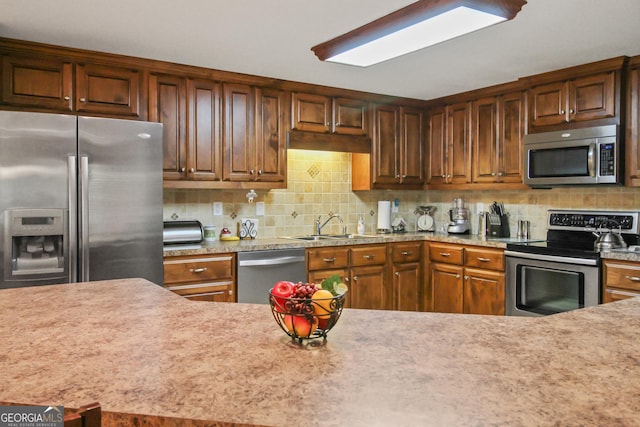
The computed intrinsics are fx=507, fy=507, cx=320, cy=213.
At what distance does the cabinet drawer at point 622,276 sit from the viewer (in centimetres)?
324

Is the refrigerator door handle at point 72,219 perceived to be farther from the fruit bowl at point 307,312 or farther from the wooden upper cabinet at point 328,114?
the fruit bowl at point 307,312

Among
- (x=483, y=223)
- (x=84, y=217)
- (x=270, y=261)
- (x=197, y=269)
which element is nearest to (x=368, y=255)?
(x=270, y=261)

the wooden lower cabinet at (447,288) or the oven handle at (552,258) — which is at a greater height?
the oven handle at (552,258)

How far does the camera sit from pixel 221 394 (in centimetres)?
97

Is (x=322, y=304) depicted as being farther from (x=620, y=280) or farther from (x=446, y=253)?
(x=446, y=253)

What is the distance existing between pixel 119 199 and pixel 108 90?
2.88 ft

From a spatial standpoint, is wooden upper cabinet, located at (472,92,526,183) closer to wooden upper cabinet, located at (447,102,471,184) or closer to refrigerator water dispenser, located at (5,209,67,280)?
wooden upper cabinet, located at (447,102,471,184)

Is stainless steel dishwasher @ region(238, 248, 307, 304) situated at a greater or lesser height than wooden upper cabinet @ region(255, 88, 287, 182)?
lesser

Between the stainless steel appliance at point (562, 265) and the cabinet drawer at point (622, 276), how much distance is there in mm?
57

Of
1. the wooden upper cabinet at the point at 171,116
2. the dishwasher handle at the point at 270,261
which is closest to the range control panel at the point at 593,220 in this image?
the dishwasher handle at the point at 270,261

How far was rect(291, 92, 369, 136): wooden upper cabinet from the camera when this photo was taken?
4.38m

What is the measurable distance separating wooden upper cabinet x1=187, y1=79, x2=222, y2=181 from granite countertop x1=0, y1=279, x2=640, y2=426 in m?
2.33

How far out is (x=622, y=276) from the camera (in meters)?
3.32
